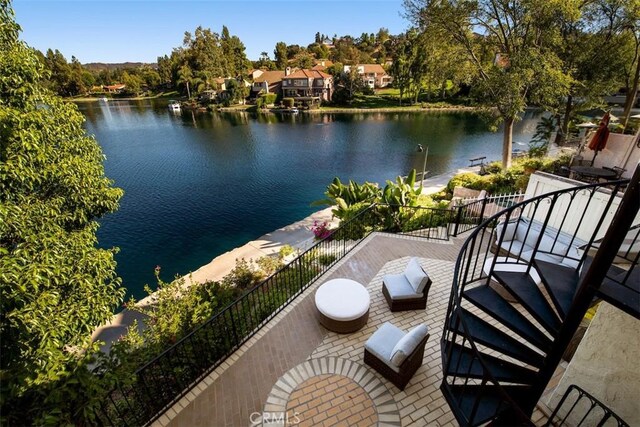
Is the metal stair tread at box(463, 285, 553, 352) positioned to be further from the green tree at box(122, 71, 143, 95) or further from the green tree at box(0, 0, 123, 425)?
the green tree at box(122, 71, 143, 95)

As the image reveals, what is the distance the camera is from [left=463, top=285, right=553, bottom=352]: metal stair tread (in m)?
3.76

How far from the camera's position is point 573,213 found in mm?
8055

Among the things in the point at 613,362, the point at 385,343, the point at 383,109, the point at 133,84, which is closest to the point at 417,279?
the point at 385,343

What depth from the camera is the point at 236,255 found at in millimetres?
13766

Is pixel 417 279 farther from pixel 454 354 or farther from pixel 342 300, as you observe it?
pixel 454 354

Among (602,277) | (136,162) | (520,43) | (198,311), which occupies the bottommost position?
(136,162)

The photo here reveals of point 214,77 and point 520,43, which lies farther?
point 214,77

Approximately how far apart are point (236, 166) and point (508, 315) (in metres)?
29.5

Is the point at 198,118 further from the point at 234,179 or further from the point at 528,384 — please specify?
the point at 528,384

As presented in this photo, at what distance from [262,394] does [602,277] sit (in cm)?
521

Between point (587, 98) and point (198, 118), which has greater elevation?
point (587, 98)

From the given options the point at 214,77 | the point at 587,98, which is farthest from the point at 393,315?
the point at 214,77

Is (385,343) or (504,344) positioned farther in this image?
(385,343)

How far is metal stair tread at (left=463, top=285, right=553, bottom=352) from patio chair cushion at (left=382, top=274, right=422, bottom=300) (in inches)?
99.7
